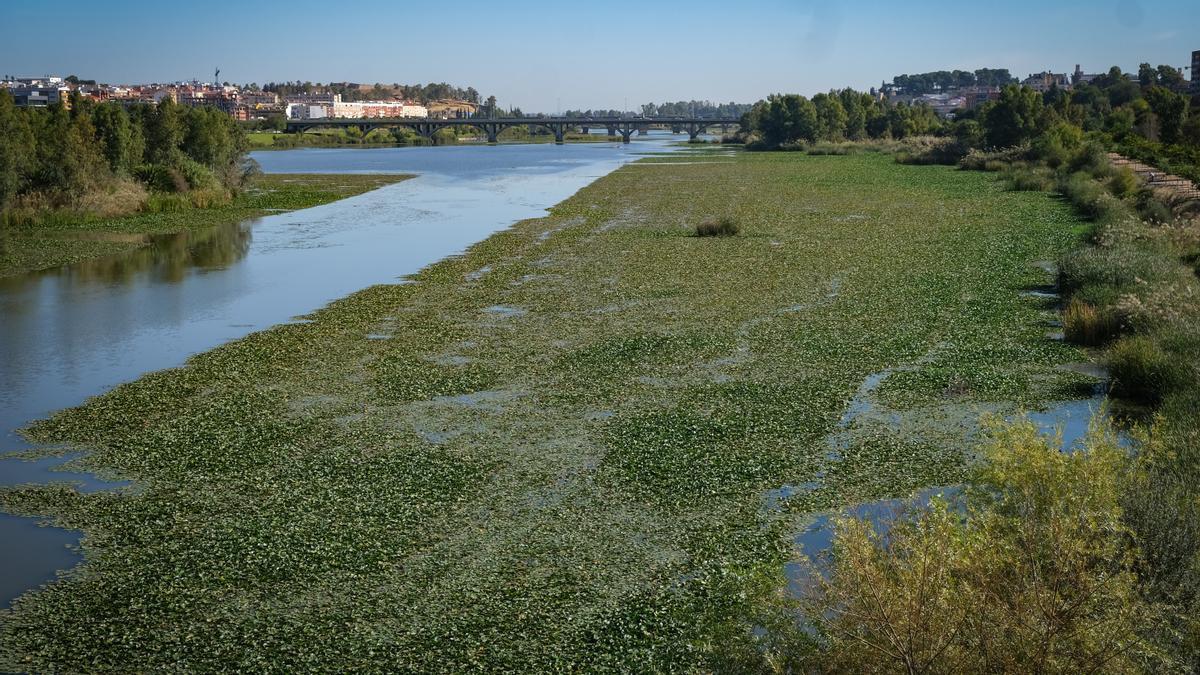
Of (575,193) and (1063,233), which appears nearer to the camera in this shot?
(1063,233)

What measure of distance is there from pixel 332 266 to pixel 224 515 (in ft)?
69.1

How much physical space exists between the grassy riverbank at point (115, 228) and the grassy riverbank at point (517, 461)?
41.6ft

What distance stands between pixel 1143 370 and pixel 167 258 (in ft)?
92.4

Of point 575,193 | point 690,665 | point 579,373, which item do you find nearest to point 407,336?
point 579,373

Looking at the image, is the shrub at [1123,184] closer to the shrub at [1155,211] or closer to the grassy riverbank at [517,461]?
the shrub at [1155,211]

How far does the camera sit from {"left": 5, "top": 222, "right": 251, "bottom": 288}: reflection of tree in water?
30.0 m

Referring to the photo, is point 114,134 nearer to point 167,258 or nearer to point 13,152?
point 13,152

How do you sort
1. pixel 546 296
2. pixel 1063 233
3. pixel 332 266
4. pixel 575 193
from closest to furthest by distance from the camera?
pixel 546 296, pixel 332 266, pixel 1063 233, pixel 575 193

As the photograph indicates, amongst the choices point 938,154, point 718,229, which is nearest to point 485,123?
point 938,154

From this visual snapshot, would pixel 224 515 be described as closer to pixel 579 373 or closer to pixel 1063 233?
pixel 579 373


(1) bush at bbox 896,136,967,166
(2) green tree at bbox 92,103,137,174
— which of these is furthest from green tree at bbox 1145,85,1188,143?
(2) green tree at bbox 92,103,137,174

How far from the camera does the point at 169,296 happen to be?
2691cm

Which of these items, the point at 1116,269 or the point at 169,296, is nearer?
the point at 1116,269

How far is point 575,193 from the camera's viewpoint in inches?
2345
